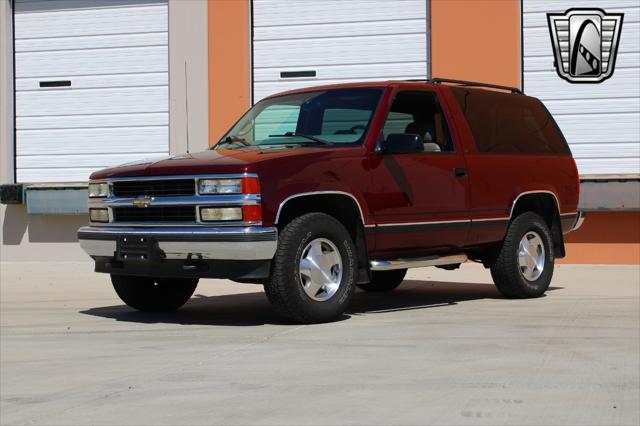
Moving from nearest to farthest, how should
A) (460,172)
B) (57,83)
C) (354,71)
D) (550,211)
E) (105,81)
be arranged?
(460,172), (550,211), (354,71), (105,81), (57,83)

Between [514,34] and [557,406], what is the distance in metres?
11.7

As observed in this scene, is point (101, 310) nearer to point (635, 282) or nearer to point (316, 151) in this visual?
point (316, 151)

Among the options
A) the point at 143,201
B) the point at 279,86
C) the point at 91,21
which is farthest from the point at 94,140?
the point at 143,201

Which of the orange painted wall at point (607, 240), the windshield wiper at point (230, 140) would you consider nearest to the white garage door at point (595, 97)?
the orange painted wall at point (607, 240)

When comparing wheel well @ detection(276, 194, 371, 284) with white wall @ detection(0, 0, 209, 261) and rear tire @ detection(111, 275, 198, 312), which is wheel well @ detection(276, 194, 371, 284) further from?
white wall @ detection(0, 0, 209, 261)

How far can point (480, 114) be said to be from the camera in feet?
34.1

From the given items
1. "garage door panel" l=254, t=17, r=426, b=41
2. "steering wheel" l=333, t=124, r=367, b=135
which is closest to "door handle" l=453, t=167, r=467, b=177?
A: "steering wheel" l=333, t=124, r=367, b=135

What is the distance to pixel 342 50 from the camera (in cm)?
1708

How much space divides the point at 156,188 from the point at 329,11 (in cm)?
915

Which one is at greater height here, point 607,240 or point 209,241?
point 209,241

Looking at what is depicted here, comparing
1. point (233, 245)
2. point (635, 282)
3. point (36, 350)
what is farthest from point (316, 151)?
point (635, 282)

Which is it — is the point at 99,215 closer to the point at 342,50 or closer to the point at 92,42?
the point at 342,50

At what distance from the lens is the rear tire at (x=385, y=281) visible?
1161 centimetres

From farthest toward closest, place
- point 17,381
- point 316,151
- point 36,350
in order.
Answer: point 316,151, point 36,350, point 17,381
